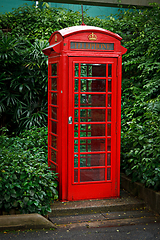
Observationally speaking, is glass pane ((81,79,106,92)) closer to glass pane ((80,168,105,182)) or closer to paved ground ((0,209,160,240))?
glass pane ((80,168,105,182))

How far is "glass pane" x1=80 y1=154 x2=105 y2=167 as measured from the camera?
4.52m

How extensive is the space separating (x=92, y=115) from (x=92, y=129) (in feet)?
0.71

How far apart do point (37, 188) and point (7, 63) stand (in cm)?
447

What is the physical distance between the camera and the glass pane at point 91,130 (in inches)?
179

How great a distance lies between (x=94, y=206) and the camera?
428 centimetres

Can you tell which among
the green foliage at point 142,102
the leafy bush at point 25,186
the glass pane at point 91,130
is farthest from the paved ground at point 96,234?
the glass pane at point 91,130

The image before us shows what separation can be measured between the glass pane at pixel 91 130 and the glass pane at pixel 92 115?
92 mm

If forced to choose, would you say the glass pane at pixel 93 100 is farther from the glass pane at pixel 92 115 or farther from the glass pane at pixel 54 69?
the glass pane at pixel 54 69

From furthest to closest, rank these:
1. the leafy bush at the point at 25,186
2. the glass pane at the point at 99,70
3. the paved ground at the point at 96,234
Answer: the glass pane at the point at 99,70 < the leafy bush at the point at 25,186 < the paved ground at the point at 96,234

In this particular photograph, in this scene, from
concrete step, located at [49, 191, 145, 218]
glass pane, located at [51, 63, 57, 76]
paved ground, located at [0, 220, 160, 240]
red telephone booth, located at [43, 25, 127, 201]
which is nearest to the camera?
paved ground, located at [0, 220, 160, 240]

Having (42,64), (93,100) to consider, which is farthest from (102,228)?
(42,64)

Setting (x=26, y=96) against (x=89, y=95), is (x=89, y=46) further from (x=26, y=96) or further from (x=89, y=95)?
(x=26, y=96)

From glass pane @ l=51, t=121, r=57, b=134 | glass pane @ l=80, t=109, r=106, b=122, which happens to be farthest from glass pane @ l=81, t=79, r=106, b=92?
glass pane @ l=51, t=121, r=57, b=134

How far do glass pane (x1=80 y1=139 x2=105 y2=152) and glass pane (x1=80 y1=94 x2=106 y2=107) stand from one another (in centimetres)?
55
